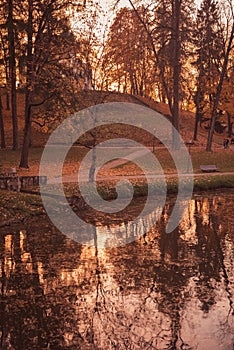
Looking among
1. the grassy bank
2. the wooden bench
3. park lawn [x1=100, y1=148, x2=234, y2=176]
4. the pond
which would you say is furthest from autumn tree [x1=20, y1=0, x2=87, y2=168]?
the pond

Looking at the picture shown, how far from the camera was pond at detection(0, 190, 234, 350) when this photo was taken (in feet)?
35.4

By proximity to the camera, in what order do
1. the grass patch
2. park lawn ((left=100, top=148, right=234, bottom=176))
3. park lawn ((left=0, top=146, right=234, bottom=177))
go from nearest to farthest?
the grass patch
park lawn ((left=0, top=146, right=234, bottom=177))
park lawn ((left=100, top=148, right=234, bottom=176))

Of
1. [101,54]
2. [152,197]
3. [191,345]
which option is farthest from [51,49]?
[191,345]

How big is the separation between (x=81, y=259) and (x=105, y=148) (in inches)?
1175

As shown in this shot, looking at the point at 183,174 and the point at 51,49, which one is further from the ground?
the point at 51,49

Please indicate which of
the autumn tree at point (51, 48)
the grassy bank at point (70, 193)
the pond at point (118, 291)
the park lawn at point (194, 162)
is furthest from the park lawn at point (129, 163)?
the pond at point (118, 291)

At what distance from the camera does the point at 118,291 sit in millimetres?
13438

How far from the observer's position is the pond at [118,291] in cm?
1079

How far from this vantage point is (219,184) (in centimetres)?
3238

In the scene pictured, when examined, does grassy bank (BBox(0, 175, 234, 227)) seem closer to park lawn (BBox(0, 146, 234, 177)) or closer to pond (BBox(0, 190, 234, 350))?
pond (BBox(0, 190, 234, 350))

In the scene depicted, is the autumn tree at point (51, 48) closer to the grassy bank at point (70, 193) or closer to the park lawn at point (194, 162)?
the park lawn at point (194, 162)

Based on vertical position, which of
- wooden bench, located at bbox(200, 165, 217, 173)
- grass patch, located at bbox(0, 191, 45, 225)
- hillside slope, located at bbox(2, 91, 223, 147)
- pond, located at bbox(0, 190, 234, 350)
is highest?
hillside slope, located at bbox(2, 91, 223, 147)

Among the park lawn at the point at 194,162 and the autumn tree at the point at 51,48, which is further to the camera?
the park lawn at the point at 194,162

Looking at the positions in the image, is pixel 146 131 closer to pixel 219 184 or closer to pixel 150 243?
pixel 219 184
